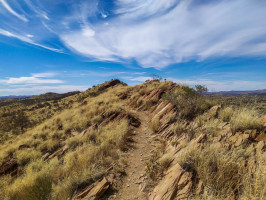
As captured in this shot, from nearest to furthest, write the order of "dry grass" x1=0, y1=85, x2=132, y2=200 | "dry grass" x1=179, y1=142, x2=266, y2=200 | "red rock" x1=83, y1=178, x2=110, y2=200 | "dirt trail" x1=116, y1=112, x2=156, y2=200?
"dry grass" x1=179, y1=142, x2=266, y2=200 → "red rock" x1=83, y1=178, x2=110, y2=200 → "dirt trail" x1=116, y1=112, x2=156, y2=200 → "dry grass" x1=0, y1=85, x2=132, y2=200

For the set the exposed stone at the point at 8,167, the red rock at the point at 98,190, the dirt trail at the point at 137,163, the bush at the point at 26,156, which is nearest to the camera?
the red rock at the point at 98,190

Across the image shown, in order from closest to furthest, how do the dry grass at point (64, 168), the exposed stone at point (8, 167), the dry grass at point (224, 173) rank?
the dry grass at point (224, 173) < the dry grass at point (64, 168) < the exposed stone at point (8, 167)

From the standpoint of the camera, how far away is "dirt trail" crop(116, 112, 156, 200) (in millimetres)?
3717

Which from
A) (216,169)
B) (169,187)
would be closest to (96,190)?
(169,187)

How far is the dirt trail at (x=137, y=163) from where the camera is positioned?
3.72 m

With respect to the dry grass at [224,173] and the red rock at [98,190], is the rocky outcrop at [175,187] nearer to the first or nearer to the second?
the dry grass at [224,173]

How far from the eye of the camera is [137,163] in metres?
5.13

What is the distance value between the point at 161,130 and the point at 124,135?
221 centimetres

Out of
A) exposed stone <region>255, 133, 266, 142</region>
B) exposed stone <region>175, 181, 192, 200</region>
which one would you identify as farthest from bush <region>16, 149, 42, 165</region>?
exposed stone <region>255, 133, 266, 142</region>

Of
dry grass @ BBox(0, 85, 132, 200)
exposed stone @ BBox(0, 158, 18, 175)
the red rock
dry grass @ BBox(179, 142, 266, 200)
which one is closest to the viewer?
dry grass @ BBox(179, 142, 266, 200)

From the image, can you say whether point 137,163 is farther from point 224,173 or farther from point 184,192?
point 224,173

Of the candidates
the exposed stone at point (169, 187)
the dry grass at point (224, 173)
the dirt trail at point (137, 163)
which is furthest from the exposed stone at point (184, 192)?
the dirt trail at point (137, 163)

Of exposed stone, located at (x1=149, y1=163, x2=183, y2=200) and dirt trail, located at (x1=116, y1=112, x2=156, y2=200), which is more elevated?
exposed stone, located at (x1=149, y1=163, x2=183, y2=200)

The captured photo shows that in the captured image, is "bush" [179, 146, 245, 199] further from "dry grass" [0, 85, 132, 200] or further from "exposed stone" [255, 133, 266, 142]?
"dry grass" [0, 85, 132, 200]
